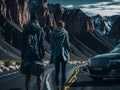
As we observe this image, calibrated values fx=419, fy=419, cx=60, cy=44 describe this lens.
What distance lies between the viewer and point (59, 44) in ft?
38.9

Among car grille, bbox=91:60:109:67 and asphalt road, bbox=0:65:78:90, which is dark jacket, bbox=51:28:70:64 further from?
car grille, bbox=91:60:109:67

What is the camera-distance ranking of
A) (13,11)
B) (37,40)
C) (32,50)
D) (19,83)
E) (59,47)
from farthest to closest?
(13,11)
(19,83)
(59,47)
(37,40)
(32,50)

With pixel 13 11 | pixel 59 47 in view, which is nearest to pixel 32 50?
pixel 59 47

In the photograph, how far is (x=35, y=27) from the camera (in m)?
10.9

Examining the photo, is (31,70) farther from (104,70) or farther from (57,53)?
(104,70)

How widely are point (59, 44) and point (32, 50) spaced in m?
1.34

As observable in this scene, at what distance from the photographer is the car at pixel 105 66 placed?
14594 mm

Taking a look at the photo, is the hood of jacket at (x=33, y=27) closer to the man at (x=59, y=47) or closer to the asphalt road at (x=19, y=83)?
the man at (x=59, y=47)

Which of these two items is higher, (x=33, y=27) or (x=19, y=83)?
(x=33, y=27)

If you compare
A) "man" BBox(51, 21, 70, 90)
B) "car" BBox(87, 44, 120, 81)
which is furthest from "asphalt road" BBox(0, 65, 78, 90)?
"car" BBox(87, 44, 120, 81)

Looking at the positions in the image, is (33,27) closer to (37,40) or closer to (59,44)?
(37,40)

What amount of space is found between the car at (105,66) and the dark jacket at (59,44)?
313 centimetres

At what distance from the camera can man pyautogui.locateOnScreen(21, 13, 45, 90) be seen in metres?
10.8

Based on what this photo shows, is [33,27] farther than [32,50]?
Yes
